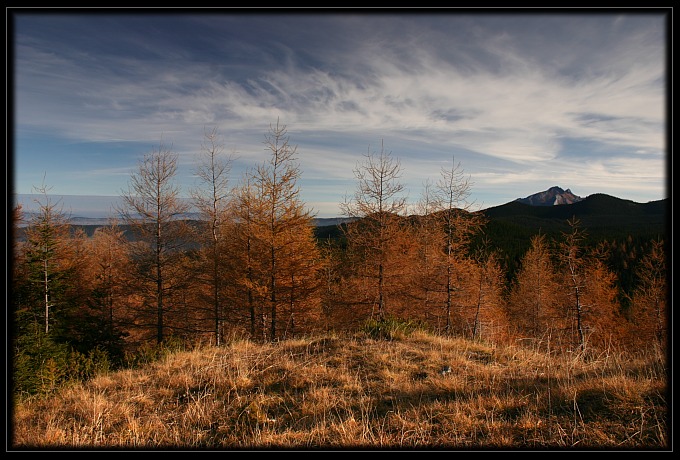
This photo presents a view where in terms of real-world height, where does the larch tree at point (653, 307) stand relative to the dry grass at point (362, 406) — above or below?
below

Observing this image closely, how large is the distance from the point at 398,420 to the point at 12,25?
19.4ft

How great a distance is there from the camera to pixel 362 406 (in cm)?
358

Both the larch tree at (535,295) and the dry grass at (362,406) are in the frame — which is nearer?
the dry grass at (362,406)

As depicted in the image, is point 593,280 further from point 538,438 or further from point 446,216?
point 538,438

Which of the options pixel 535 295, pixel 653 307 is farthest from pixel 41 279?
pixel 653 307

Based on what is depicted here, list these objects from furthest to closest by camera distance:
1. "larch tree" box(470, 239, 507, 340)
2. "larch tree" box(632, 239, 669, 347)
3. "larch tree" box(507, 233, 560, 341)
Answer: "larch tree" box(507, 233, 560, 341), "larch tree" box(632, 239, 669, 347), "larch tree" box(470, 239, 507, 340)

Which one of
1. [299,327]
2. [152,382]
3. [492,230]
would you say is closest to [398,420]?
[152,382]

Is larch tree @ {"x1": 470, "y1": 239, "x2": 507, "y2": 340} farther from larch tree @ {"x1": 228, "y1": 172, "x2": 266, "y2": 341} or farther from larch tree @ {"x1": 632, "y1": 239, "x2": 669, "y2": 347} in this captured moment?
larch tree @ {"x1": 228, "y1": 172, "x2": 266, "y2": 341}

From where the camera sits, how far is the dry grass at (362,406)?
2.88 m

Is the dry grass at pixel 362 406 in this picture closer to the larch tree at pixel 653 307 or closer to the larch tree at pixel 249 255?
the larch tree at pixel 249 255

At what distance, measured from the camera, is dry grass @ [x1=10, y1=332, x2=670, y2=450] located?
113 inches

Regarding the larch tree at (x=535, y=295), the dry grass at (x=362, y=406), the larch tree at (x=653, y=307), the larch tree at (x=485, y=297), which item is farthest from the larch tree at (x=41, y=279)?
the larch tree at (x=653, y=307)

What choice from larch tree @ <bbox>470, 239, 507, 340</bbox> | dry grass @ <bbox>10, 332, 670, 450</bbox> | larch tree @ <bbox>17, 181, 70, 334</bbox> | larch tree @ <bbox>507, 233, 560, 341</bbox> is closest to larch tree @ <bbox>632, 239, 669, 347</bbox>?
larch tree @ <bbox>507, 233, 560, 341</bbox>

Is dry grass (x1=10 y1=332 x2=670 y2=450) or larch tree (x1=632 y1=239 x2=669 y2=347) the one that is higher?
dry grass (x1=10 y1=332 x2=670 y2=450)
